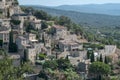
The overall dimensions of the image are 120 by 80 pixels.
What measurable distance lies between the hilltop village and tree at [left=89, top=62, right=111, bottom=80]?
88 centimetres

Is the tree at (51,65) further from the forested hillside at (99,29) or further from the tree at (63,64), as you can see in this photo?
the forested hillside at (99,29)

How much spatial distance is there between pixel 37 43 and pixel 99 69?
18.9 feet

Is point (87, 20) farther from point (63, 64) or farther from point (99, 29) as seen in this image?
point (63, 64)

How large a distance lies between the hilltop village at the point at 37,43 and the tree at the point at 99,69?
34.5 inches

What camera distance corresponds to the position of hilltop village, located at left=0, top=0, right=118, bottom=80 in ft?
109

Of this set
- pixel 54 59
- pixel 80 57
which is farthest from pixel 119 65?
pixel 54 59

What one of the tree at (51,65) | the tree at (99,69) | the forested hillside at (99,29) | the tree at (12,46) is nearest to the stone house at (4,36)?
the tree at (12,46)

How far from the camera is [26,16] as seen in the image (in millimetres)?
40188

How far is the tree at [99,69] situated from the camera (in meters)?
32.1

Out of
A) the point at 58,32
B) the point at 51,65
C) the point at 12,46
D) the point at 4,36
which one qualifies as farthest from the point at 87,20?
the point at 51,65

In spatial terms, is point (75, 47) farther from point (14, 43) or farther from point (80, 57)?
point (14, 43)

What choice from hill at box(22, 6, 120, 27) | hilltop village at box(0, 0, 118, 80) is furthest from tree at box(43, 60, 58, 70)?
hill at box(22, 6, 120, 27)

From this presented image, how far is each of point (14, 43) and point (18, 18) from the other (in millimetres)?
5093

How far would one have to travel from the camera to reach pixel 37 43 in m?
34.8
